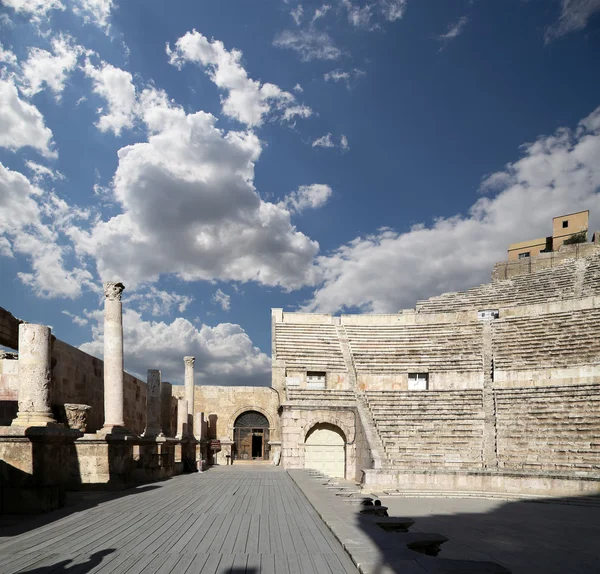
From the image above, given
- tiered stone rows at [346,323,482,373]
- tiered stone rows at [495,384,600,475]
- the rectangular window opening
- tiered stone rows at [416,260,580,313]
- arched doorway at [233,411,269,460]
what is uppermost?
tiered stone rows at [416,260,580,313]

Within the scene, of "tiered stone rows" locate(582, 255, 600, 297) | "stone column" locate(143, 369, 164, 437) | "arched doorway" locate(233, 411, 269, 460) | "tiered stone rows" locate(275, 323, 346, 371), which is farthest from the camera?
"arched doorway" locate(233, 411, 269, 460)


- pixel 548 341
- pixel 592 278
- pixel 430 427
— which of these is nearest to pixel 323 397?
pixel 430 427

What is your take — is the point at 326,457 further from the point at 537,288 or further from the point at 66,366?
the point at 537,288

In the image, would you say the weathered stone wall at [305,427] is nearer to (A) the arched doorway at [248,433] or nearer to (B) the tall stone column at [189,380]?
(B) the tall stone column at [189,380]

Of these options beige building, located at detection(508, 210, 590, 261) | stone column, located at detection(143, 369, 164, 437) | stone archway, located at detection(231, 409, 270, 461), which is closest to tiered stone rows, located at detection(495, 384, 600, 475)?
stone column, located at detection(143, 369, 164, 437)

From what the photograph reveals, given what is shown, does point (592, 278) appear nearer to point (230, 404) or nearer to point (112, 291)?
point (230, 404)

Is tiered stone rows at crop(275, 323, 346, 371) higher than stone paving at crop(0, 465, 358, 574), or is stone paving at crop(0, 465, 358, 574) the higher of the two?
tiered stone rows at crop(275, 323, 346, 371)

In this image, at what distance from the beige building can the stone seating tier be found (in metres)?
10.8

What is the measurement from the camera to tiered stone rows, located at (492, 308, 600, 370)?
2089 cm

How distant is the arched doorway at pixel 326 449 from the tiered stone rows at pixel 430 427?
78.1 inches

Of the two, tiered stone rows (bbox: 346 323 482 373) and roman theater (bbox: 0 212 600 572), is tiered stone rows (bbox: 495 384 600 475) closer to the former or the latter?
roman theater (bbox: 0 212 600 572)

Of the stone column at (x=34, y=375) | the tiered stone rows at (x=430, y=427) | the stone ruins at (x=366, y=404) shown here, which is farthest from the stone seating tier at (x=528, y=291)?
the stone column at (x=34, y=375)

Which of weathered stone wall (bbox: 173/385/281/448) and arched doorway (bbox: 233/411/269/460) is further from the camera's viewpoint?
arched doorway (bbox: 233/411/269/460)

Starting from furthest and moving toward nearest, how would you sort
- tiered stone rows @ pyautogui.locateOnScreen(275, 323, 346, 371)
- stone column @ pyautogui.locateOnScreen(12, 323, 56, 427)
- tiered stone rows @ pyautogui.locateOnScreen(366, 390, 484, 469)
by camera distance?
tiered stone rows @ pyautogui.locateOnScreen(275, 323, 346, 371), tiered stone rows @ pyautogui.locateOnScreen(366, 390, 484, 469), stone column @ pyautogui.locateOnScreen(12, 323, 56, 427)
